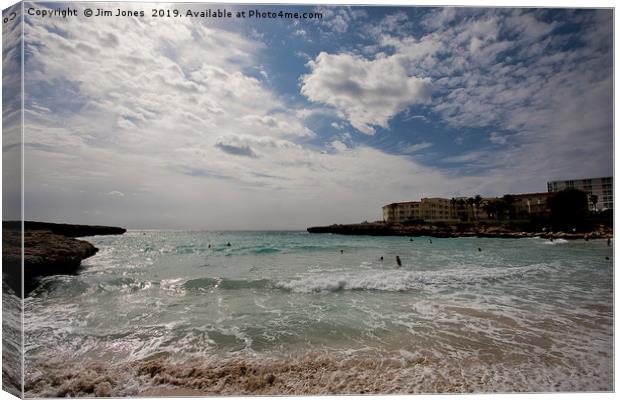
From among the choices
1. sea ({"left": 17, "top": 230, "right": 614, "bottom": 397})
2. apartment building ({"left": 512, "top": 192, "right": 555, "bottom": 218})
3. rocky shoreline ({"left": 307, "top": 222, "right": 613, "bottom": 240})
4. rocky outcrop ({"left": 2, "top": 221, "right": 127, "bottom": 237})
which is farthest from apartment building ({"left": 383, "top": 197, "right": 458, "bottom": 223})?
rocky shoreline ({"left": 307, "top": 222, "right": 613, "bottom": 240})

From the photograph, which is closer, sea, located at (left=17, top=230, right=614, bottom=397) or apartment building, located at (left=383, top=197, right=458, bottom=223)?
sea, located at (left=17, top=230, right=614, bottom=397)

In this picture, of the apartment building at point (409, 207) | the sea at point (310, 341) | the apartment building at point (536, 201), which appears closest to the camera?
the sea at point (310, 341)

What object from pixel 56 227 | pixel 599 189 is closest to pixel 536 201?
pixel 599 189

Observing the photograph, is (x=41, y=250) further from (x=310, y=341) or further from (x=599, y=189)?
(x=599, y=189)

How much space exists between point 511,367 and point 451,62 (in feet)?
12.8

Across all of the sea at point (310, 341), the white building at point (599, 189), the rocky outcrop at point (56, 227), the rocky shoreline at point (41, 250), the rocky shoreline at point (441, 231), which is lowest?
the rocky shoreline at point (441, 231)

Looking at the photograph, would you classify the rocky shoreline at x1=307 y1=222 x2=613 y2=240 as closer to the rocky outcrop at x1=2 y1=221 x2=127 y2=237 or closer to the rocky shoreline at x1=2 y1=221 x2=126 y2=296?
the rocky shoreline at x1=2 y1=221 x2=126 y2=296

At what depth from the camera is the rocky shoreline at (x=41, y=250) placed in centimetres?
291

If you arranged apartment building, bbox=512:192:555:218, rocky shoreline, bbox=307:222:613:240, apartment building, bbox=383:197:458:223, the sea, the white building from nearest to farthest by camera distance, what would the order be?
the sea < the white building < apartment building, bbox=512:192:555:218 < apartment building, bbox=383:197:458:223 < rocky shoreline, bbox=307:222:613:240

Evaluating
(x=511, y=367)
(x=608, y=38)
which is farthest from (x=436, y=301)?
(x=608, y=38)

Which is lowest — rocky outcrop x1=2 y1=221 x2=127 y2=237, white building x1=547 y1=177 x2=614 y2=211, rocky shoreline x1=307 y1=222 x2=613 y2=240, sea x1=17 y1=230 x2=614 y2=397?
rocky shoreline x1=307 y1=222 x2=613 y2=240

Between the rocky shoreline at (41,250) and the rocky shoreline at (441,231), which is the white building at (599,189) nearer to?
the rocky shoreline at (41,250)

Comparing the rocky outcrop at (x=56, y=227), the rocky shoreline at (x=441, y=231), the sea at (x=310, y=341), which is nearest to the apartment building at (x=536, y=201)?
the sea at (x=310, y=341)

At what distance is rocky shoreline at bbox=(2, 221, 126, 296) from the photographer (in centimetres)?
291
